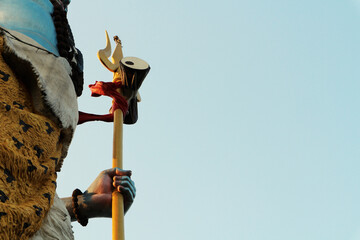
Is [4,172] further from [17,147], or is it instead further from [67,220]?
[67,220]

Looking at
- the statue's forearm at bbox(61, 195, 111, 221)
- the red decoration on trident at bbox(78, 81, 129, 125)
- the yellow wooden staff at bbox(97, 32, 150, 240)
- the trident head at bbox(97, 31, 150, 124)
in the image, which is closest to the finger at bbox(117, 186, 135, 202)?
the statue's forearm at bbox(61, 195, 111, 221)

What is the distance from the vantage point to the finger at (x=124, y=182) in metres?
3.97

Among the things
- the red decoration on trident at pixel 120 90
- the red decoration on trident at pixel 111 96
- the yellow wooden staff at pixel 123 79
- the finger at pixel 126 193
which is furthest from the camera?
the red decoration on trident at pixel 111 96

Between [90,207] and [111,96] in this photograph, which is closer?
[90,207]

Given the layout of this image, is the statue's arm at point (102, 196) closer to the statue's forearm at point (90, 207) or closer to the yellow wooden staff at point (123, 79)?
the statue's forearm at point (90, 207)

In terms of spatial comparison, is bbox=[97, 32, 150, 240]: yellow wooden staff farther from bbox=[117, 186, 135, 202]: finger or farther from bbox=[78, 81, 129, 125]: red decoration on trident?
bbox=[117, 186, 135, 202]: finger

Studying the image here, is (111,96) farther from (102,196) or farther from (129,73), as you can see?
(102,196)

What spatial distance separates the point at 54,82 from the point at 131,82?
1.49 meters

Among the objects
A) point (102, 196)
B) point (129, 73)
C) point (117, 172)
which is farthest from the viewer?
point (129, 73)

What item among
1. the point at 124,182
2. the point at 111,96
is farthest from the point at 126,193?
the point at 111,96

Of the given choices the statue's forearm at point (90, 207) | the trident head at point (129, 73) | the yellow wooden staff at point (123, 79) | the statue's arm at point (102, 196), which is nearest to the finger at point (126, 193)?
the statue's arm at point (102, 196)

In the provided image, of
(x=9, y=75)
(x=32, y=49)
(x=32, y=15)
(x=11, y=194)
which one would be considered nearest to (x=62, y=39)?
Answer: (x=32, y=15)

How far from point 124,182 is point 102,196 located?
0.16 metres

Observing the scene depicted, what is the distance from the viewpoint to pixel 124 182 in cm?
397
